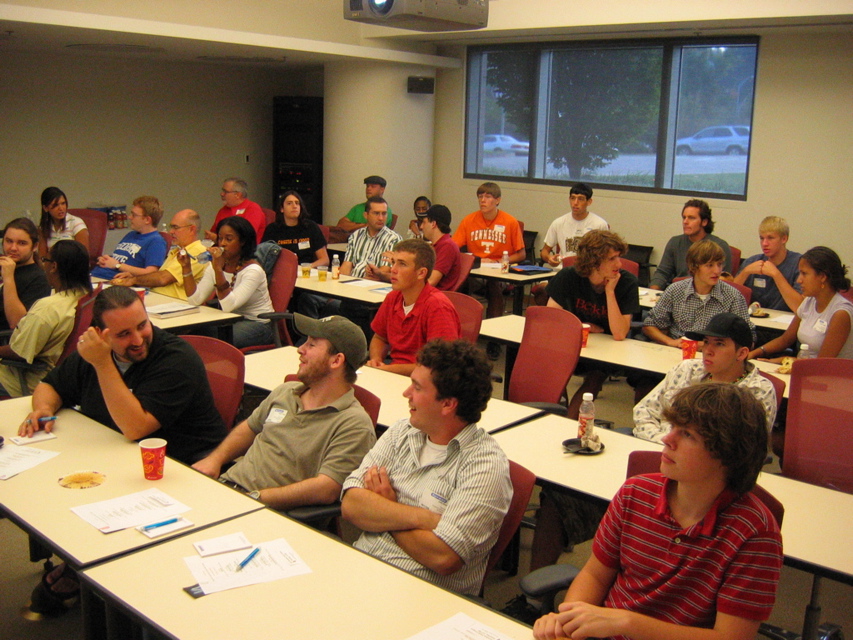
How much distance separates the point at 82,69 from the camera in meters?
10.2

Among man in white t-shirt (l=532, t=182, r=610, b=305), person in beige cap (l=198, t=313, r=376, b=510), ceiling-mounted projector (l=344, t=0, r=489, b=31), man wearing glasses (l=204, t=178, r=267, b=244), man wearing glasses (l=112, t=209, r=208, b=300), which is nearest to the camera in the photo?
person in beige cap (l=198, t=313, r=376, b=510)

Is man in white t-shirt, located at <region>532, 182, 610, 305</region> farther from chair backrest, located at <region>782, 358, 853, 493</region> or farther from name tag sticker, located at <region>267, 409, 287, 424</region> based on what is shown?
name tag sticker, located at <region>267, 409, 287, 424</region>

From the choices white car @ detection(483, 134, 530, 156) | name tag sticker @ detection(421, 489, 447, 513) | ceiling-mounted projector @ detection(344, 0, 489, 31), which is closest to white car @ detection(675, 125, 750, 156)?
white car @ detection(483, 134, 530, 156)

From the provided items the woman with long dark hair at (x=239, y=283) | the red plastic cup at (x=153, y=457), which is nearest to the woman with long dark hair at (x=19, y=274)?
the woman with long dark hair at (x=239, y=283)

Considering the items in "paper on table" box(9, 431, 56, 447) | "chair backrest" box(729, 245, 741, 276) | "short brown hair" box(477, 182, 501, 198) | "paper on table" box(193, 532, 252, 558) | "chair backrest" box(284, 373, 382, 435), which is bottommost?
"paper on table" box(193, 532, 252, 558)

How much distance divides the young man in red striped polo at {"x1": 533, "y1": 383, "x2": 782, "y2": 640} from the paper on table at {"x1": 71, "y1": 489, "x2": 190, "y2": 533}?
3.98 ft

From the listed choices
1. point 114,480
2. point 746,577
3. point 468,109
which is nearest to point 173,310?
point 114,480

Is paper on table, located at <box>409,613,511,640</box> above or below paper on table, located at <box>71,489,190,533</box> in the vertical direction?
below

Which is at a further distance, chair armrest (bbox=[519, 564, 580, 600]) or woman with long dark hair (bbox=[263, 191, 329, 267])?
woman with long dark hair (bbox=[263, 191, 329, 267])

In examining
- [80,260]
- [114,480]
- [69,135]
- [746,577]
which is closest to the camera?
[746,577]

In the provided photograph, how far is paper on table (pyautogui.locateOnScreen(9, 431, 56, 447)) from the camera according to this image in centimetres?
300

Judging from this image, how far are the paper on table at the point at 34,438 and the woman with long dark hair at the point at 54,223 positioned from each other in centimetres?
460

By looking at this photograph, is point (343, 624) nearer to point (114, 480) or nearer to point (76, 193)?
point (114, 480)

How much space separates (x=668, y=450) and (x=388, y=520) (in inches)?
35.9
